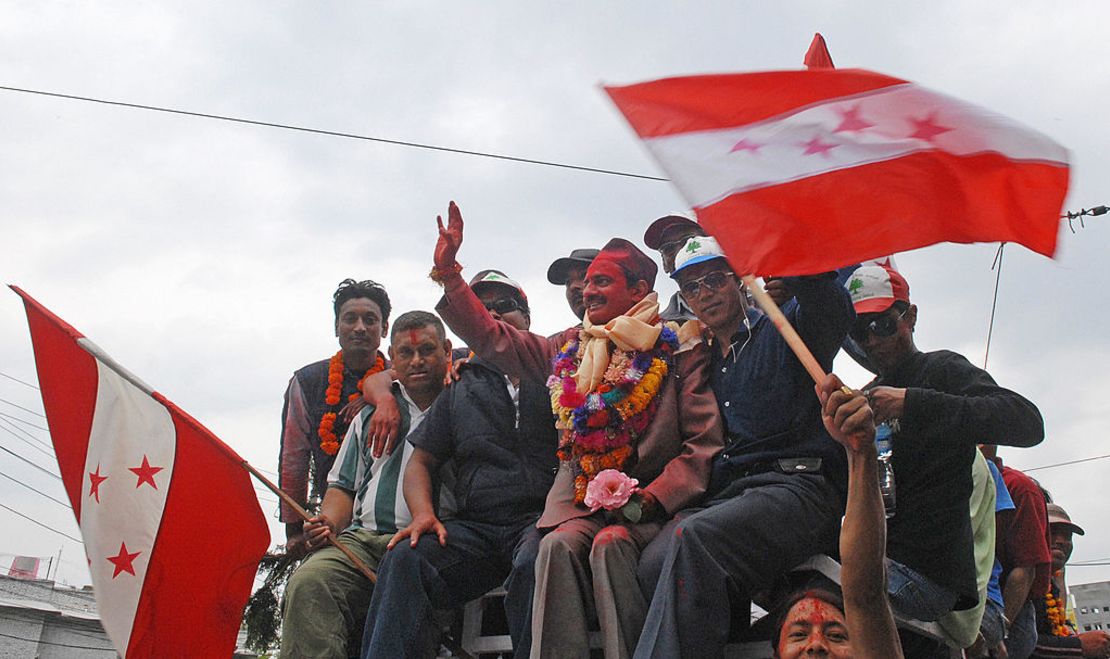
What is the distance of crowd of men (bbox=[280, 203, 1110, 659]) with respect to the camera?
3574 millimetres

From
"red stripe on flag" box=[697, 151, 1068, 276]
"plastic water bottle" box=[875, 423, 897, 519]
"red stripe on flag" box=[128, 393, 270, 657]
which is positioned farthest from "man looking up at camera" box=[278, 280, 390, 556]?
"red stripe on flag" box=[697, 151, 1068, 276]

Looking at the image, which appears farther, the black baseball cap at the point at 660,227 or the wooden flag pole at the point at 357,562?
the black baseball cap at the point at 660,227

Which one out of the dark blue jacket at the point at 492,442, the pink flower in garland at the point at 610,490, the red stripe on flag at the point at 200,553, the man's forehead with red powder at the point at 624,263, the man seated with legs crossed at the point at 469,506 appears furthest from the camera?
the man's forehead with red powder at the point at 624,263

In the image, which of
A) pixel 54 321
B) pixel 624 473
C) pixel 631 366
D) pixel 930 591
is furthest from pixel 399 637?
pixel 54 321

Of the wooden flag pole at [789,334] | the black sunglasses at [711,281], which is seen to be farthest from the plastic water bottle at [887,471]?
the wooden flag pole at [789,334]

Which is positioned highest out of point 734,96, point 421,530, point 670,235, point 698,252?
point 670,235

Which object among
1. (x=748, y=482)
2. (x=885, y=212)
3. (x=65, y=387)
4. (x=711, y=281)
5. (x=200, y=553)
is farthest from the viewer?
(x=65, y=387)

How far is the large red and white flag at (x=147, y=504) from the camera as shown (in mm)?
4668

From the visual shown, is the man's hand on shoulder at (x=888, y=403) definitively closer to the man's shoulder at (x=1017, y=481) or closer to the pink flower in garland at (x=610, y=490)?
the pink flower in garland at (x=610, y=490)

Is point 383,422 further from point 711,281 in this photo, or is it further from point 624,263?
point 711,281

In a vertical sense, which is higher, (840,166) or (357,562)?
(840,166)

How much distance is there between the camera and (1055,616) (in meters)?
5.77

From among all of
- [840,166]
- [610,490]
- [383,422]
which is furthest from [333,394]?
[840,166]

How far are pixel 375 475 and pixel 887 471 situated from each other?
2463mm
